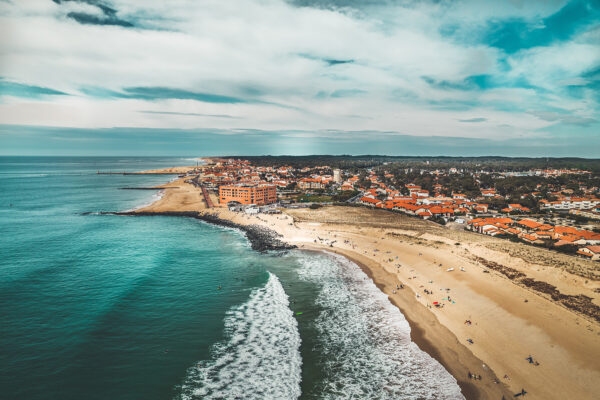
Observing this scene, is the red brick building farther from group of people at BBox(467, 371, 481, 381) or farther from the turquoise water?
group of people at BBox(467, 371, 481, 381)

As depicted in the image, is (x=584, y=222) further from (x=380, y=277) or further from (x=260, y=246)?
(x=260, y=246)

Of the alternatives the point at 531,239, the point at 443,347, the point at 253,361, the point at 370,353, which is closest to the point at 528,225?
the point at 531,239

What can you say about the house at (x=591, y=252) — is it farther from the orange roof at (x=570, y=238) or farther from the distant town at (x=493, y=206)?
the orange roof at (x=570, y=238)

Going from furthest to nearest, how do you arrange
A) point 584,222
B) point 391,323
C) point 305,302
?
1. point 584,222
2. point 305,302
3. point 391,323

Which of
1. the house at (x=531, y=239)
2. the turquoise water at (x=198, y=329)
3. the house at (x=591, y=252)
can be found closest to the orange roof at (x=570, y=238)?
the house at (x=531, y=239)

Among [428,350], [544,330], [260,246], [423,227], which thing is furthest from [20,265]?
[423,227]

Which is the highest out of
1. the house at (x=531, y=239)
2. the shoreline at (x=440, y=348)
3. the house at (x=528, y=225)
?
the house at (x=528, y=225)
